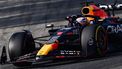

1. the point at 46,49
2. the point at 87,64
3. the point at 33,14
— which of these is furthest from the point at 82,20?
the point at 33,14

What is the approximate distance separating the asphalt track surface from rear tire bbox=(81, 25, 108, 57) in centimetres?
23

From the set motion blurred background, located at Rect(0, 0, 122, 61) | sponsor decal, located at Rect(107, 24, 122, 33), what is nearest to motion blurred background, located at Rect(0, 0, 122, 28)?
motion blurred background, located at Rect(0, 0, 122, 61)

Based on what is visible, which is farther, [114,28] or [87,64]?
[114,28]

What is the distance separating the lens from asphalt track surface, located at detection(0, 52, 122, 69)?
37.9ft

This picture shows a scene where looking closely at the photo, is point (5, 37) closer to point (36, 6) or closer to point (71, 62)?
point (71, 62)

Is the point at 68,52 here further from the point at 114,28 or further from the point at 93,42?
the point at 114,28

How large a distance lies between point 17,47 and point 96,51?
233cm

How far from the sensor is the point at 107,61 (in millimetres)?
12094

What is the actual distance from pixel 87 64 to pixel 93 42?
2.50ft

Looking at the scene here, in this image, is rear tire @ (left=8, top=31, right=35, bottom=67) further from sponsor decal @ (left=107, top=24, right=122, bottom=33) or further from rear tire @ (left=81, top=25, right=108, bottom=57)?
sponsor decal @ (left=107, top=24, right=122, bottom=33)

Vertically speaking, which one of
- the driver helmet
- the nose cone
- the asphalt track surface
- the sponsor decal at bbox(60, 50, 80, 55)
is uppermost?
the driver helmet

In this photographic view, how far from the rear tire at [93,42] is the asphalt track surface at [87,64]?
23 cm

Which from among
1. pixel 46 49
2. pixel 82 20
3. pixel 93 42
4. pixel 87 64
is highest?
pixel 82 20

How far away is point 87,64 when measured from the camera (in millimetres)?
11945
